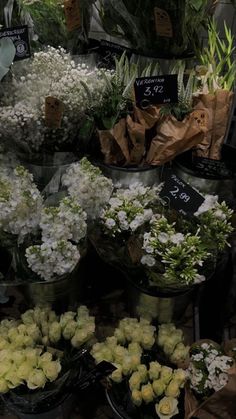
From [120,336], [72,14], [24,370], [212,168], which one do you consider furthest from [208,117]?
[24,370]

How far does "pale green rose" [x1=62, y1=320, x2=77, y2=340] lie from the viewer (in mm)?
1285

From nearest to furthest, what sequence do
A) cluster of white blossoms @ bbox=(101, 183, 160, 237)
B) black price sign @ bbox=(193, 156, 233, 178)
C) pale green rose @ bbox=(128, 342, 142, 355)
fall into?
pale green rose @ bbox=(128, 342, 142, 355) < cluster of white blossoms @ bbox=(101, 183, 160, 237) < black price sign @ bbox=(193, 156, 233, 178)

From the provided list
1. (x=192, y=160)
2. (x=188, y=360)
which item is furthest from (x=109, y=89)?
(x=188, y=360)

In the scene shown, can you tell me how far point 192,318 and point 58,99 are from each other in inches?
37.3

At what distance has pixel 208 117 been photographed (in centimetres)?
161

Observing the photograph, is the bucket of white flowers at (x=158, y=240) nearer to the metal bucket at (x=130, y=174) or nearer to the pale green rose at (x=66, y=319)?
the metal bucket at (x=130, y=174)

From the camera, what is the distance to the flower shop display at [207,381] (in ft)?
3.39

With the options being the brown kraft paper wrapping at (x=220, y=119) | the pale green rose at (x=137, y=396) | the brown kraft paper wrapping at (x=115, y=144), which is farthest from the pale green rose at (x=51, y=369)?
the brown kraft paper wrapping at (x=220, y=119)

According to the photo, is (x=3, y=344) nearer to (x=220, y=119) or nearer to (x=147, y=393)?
(x=147, y=393)

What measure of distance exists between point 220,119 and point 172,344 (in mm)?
821

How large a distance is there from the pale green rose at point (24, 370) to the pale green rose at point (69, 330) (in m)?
0.17

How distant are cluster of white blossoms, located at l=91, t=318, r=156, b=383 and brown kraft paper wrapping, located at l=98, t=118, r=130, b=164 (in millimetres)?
554

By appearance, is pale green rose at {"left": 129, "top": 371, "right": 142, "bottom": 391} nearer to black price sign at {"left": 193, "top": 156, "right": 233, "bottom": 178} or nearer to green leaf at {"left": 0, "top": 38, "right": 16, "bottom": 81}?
black price sign at {"left": 193, "top": 156, "right": 233, "bottom": 178}

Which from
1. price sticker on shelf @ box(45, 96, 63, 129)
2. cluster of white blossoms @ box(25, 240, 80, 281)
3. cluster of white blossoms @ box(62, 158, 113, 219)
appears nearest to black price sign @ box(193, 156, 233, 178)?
cluster of white blossoms @ box(62, 158, 113, 219)
